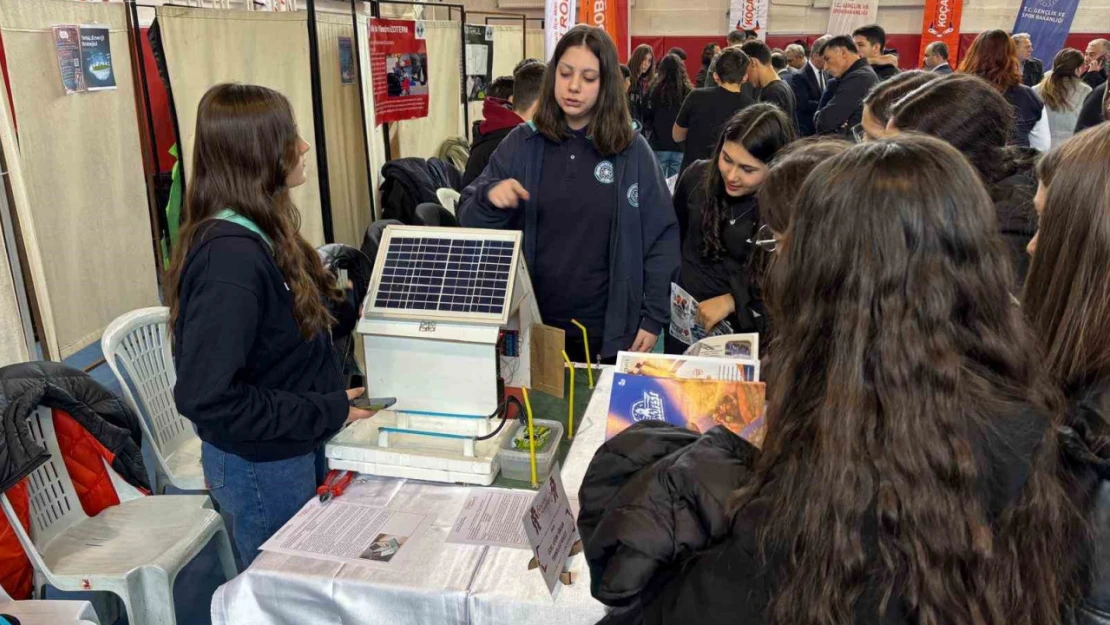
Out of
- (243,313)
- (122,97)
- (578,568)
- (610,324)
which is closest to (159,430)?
(243,313)

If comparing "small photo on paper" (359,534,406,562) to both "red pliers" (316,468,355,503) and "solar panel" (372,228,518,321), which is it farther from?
"solar panel" (372,228,518,321)

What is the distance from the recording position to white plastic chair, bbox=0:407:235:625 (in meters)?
1.62

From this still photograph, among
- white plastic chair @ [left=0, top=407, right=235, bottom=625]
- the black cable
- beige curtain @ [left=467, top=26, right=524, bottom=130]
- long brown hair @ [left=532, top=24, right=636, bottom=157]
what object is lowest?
white plastic chair @ [left=0, top=407, right=235, bottom=625]

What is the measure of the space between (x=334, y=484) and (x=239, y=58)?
276cm

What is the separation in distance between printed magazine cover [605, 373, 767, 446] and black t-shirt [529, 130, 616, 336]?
2.33 feet

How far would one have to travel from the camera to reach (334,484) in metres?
1.42

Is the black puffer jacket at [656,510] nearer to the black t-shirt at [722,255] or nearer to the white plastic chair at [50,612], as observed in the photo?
the white plastic chair at [50,612]

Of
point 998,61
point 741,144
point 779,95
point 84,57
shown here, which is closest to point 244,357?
point 741,144

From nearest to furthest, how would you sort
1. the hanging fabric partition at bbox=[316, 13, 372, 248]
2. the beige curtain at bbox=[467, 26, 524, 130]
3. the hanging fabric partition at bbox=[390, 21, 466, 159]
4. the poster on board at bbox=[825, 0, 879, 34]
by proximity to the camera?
the hanging fabric partition at bbox=[316, 13, 372, 248]
the hanging fabric partition at bbox=[390, 21, 466, 159]
the beige curtain at bbox=[467, 26, 524, 130]
the poster on board at bbox=[825, 0, 879, 34]

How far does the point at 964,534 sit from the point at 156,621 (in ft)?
5.61

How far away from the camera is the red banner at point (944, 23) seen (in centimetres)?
1007

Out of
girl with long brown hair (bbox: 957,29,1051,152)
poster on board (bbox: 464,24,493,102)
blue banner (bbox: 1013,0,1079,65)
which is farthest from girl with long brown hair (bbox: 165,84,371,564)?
blue banner (bbox: 1013,0,1079,65)

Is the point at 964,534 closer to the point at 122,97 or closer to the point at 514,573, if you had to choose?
the point at 514,573

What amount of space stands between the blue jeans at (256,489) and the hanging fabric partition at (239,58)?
178 centimetres
